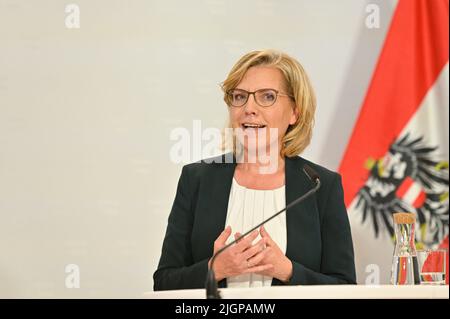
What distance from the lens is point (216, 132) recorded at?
352 centimetres

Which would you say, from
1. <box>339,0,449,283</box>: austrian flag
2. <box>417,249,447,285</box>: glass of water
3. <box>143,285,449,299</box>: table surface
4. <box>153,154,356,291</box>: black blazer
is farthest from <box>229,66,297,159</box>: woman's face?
<box>143,285,449,299</box>: table surface

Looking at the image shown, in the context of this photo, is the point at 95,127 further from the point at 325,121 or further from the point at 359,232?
the point at 359,232

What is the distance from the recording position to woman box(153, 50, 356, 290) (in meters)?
2.51

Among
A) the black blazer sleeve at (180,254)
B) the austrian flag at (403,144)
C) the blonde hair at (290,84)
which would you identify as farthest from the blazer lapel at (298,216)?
the austrian flag at (403,144)

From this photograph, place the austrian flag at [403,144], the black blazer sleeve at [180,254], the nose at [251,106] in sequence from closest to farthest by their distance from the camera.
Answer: the black blazer sleeve at [180,254], the nose at [251,106], the austrian flag at [403,144]

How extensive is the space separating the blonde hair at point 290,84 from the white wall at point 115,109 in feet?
2.67

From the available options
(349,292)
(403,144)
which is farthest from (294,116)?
(349,292)

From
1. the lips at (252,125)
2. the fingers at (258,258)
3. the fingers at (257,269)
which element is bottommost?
the fingers at (257,269)

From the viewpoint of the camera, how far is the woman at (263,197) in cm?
251

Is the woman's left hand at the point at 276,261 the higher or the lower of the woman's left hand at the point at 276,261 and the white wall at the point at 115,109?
the lower

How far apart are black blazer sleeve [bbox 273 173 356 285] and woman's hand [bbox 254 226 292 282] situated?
0.07 metres

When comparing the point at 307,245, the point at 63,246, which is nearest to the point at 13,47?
the point at 63,246

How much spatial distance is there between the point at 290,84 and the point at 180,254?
752mm

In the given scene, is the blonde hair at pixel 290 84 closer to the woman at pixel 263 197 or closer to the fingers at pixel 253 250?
the woman at pixel 263 197
